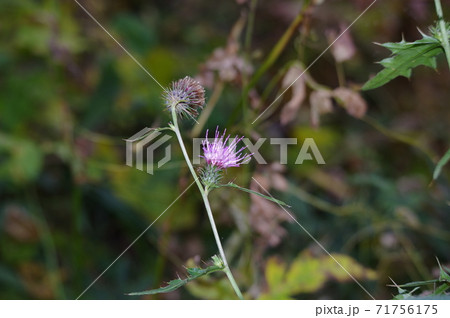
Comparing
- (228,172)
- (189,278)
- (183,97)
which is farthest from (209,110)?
(189,278)

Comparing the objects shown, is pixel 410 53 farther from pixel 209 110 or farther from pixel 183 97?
pixel 209 110

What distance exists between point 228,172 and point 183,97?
83cm

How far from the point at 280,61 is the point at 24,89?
0.89 meters

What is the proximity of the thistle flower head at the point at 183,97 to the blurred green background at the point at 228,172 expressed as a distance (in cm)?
42

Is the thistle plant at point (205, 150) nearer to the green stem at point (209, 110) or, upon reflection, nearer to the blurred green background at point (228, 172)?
the blurred green background at point (228, 172)

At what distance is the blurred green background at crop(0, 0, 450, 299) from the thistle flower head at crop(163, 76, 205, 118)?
0.42 meters

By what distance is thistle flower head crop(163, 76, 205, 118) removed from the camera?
615mm

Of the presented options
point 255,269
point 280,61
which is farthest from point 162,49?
point 255,269

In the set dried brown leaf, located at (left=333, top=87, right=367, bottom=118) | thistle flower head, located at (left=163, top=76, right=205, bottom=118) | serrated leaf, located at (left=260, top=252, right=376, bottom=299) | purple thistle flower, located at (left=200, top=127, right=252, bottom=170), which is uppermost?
dried brown leaf, located at (left=333, top=87, right=367, bottom=118)

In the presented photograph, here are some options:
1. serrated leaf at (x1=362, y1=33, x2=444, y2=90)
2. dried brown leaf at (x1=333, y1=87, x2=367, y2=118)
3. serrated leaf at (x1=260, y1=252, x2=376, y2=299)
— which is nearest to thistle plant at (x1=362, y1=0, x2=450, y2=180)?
serrated leaf at (x1=362, y1=33, x2=444, y2=90)

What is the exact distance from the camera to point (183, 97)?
62cm

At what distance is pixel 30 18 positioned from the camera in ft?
6.34

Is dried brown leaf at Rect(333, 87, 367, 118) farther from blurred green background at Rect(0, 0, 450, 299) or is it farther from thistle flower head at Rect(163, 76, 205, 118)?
thistle flower head at Rect(163, 76, 205, 118)
